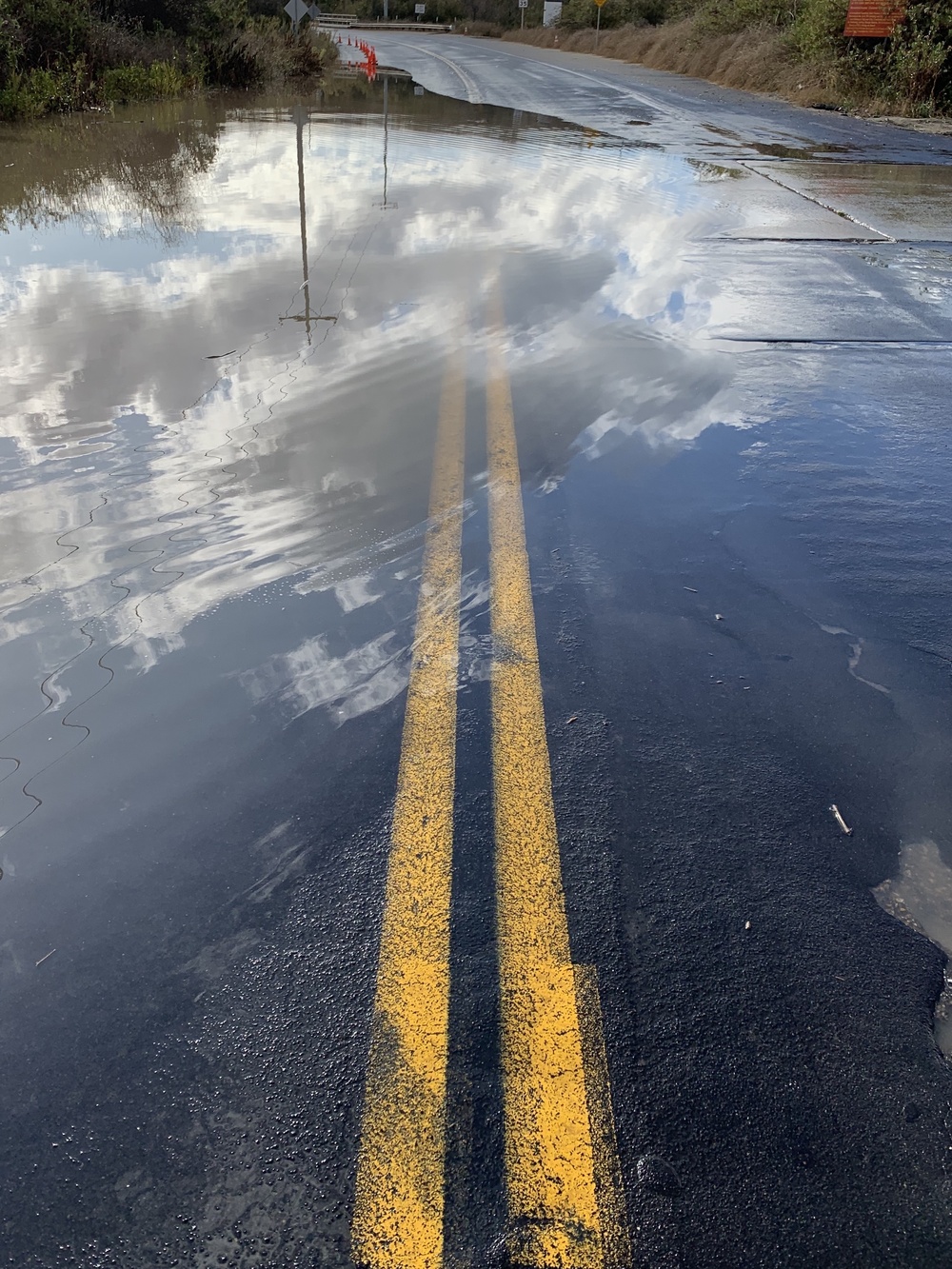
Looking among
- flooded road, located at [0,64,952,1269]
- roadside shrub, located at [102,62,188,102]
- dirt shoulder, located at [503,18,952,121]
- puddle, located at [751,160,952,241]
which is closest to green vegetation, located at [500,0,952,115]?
dirt shoulder, located at [503,18,952,121]

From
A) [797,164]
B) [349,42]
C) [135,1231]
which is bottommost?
[135,1231]

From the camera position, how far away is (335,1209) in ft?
Answer: 5.65

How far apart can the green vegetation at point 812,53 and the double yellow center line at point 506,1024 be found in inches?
1052

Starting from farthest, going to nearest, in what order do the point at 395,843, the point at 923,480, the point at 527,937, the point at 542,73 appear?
the point at 542,73, the point at 923,480, the point at 395,843, the point at 527,937

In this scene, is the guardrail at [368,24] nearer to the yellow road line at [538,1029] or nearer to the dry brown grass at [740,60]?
the dry brown grass at [740,60]

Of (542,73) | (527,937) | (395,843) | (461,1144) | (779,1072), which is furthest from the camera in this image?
(542,73)

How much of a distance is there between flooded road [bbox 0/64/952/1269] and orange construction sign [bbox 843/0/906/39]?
2274 cm

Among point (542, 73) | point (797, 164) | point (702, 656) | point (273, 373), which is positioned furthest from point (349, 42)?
point (702, 656)

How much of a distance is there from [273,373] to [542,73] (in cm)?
3684

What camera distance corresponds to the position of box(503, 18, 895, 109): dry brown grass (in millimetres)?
26797

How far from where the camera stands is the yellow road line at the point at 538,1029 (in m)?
1.70

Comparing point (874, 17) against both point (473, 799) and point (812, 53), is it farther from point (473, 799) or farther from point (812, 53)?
point (473, 799)

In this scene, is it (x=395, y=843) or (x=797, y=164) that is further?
(x=797, y=164)

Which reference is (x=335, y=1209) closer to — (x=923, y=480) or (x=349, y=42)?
(x=923, y=480)
